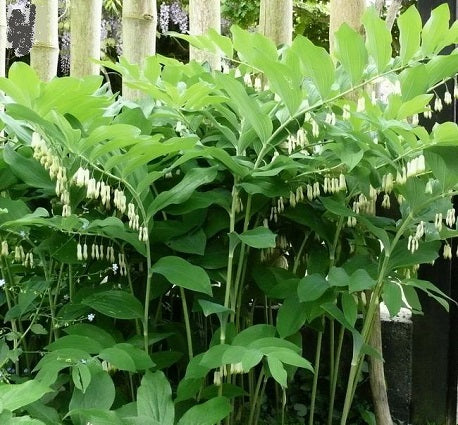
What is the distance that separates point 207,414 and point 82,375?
0.94ft

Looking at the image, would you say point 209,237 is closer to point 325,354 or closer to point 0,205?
point 0,205

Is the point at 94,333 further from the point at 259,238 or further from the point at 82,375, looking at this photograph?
the point at 259,238

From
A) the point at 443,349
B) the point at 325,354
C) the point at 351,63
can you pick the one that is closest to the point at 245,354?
the point at 351,63

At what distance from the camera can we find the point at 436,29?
1.32 meters

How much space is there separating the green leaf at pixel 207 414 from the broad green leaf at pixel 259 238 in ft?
1.15

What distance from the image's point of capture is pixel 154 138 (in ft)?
4.26

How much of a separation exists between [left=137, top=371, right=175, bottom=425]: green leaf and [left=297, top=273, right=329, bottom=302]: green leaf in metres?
0.37

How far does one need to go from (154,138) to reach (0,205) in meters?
0.42

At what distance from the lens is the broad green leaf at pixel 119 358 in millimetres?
1290

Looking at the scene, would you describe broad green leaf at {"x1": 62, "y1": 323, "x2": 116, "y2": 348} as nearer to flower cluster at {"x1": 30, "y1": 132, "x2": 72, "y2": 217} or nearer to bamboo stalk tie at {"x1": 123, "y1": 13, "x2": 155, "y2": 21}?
flower cluster at {"x1": 30, "y1": 132, "x2": 72, "y2": 217}

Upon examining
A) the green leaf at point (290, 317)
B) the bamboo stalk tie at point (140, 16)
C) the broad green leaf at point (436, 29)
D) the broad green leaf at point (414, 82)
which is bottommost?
the green leaf at point (290, 317)

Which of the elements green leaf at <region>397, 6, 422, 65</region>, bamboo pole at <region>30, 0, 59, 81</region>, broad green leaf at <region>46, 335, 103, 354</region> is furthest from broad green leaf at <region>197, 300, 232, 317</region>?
bamboo pole at <region>30, 0, 59, 81</region>

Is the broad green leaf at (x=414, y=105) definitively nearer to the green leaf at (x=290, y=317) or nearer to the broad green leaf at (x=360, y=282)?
the broad green leaf at (x=360, y=282)

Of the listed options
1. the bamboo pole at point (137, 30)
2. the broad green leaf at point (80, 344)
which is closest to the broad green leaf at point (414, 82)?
the broad green leaf at point (80, 344)
